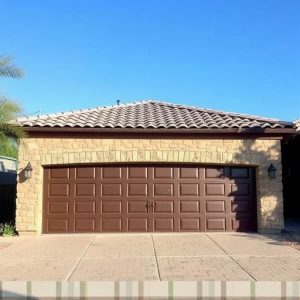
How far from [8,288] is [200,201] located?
27.0 feet

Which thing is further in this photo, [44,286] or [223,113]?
[223,113]

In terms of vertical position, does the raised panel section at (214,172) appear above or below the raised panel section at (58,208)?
above

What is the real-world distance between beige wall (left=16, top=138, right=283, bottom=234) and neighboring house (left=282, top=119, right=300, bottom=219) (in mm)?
5100

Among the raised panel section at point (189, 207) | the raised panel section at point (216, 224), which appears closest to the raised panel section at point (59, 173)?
the raised panel section at point (189, 207)

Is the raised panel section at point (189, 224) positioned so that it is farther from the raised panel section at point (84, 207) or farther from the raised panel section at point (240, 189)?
the raised panel section at point (84, 207)

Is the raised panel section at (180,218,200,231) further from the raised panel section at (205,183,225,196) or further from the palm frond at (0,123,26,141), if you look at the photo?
the palm frond at (0,123,26,141)

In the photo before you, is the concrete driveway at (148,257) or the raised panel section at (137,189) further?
the raised panel section at (137,189)

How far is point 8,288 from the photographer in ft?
25.4

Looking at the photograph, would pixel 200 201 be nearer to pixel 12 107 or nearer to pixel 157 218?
pixel 157 218

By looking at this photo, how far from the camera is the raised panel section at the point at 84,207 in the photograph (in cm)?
1472

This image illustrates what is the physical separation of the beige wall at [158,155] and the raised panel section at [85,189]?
0.82m

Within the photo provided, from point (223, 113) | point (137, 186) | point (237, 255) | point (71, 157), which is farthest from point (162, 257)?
point (223, 113)

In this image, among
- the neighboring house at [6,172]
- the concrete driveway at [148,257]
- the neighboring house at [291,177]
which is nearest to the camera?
the concrete driveway at [148,257]

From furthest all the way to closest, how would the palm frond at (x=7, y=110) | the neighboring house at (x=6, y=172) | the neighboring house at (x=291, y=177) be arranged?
the neighboring house at (x=6, y=172) < the neighboring house at (x=291, y=177) < the palm frond at (x=7, y=110)
